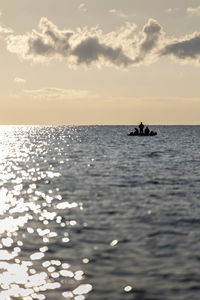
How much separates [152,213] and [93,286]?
1040 centimetres

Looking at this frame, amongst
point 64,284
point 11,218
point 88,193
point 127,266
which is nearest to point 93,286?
point 64,284

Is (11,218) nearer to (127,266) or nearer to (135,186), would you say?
(127,266)

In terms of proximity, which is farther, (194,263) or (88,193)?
(88,193)

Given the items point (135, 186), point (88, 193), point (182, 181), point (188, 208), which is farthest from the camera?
point (182, 181)

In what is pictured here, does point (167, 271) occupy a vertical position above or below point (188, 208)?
below

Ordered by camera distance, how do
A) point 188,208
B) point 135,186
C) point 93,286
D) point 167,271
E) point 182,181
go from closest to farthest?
point 93,286 < point 167,271 < point 188,208 < point 135,186 < point 182,181

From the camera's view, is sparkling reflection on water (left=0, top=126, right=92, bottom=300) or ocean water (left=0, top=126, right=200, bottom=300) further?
ocean water (left=0, top=126, right=200, bottom=300)

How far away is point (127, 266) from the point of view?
13734mm

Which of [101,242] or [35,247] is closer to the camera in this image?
[35,247]

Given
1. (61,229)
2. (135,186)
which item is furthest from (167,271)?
(135,186)

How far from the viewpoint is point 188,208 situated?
918 inches

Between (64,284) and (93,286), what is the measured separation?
903 mm

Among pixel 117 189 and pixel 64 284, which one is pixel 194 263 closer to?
pixel 64 284

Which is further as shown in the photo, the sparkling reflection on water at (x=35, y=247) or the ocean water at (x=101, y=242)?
the ocean water at (x=101, y=242)
